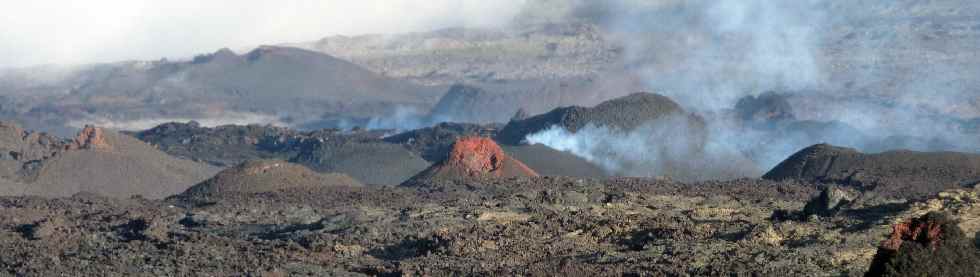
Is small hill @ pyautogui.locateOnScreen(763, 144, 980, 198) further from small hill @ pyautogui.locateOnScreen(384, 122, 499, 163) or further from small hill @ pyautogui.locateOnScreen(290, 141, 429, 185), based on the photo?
small hill @ pyautogui.locateOnScreen(384, 122, 499, 163)

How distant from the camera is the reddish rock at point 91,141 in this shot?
183 feet

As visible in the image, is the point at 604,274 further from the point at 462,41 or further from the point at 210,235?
the point at 462,41

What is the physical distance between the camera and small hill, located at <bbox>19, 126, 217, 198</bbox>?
175 ft

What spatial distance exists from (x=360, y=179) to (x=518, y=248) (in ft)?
89.6

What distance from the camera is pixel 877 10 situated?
364 feet

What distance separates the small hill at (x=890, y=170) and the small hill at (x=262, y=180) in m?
12.3

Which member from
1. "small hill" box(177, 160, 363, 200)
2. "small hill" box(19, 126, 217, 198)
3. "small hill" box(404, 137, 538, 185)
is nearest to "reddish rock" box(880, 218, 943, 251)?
"small hill" box(177, 160, 363, 200)

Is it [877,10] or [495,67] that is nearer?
Answer: [877,10]

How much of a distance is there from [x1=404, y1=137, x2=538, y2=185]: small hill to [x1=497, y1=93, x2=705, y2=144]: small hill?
12945 millimetres

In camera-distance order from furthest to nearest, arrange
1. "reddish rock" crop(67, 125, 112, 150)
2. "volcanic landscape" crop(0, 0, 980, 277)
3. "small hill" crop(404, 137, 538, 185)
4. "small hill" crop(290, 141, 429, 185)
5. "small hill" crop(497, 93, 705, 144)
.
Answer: "small hill" crop(497, 93, 705, 144)
"small hill" crop(290, 141, 429, 185)
"reddish rock" crop(67, 125, 112, 150)
"small hill" crop(404, 137, 538, 185)
"volcanic landscape" crop(0, 0, 980, 277)

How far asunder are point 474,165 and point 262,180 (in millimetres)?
6063

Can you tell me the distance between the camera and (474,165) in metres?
50.6

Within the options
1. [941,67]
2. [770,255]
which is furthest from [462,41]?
[770,255]

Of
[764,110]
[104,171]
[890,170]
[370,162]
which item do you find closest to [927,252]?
[890,170]
